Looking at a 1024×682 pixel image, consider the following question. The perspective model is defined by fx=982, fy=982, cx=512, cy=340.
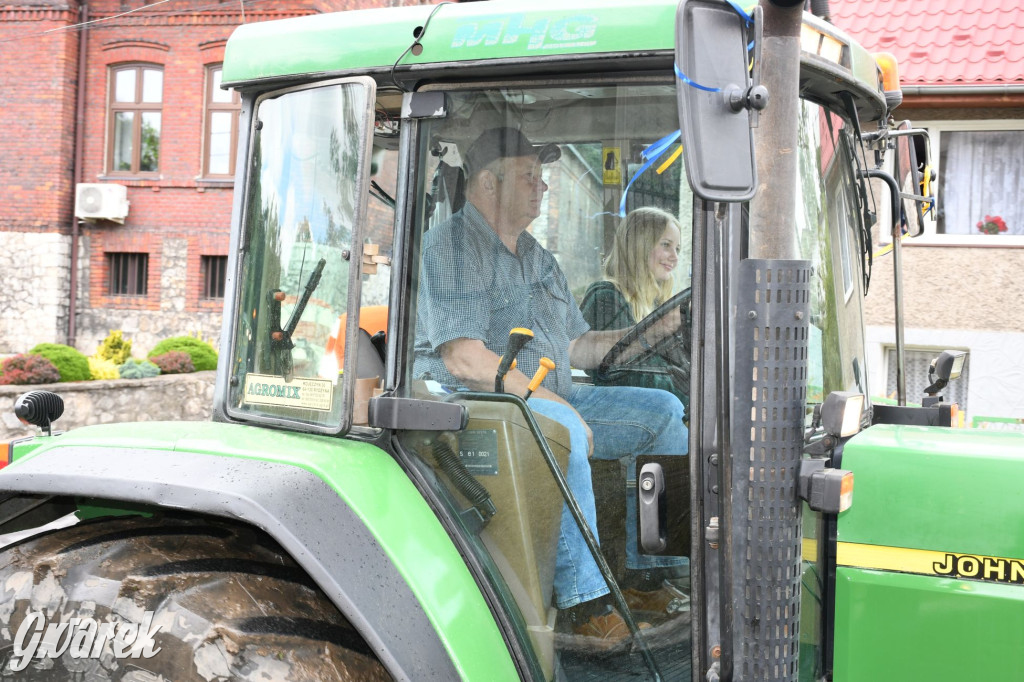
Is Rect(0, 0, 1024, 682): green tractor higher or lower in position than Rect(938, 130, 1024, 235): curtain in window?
lower

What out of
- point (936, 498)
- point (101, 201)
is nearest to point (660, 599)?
point (936, 498)

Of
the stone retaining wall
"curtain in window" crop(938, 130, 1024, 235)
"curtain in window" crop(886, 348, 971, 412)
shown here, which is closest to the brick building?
the stone retaining wall

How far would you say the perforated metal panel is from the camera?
71.4 inches

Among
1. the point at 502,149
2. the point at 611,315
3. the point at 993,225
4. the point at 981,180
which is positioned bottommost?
the point at 611,315

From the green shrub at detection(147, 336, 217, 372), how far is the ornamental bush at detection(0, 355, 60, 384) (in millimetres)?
2840

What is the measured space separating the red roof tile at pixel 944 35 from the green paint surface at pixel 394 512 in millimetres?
10473

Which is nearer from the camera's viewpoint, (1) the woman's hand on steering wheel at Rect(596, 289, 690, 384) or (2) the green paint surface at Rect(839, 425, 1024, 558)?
(2) the green paint surface at Rect(839, 425, 1024, 558)

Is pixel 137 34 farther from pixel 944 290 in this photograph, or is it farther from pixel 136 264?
pixel 944 290

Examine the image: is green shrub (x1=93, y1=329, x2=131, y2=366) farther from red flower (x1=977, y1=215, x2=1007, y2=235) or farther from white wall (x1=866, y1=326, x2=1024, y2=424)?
red flower (x1=977, y1=215, x2=1007, y2=235)

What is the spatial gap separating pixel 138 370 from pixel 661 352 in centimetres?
1241

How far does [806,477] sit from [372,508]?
94 centimetres

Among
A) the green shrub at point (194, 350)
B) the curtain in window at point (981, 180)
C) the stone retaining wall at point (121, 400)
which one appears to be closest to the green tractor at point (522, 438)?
the stone retaining wall at point (121, 400)

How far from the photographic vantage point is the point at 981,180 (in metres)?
11.6

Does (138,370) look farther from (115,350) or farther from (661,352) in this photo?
(661,352)
